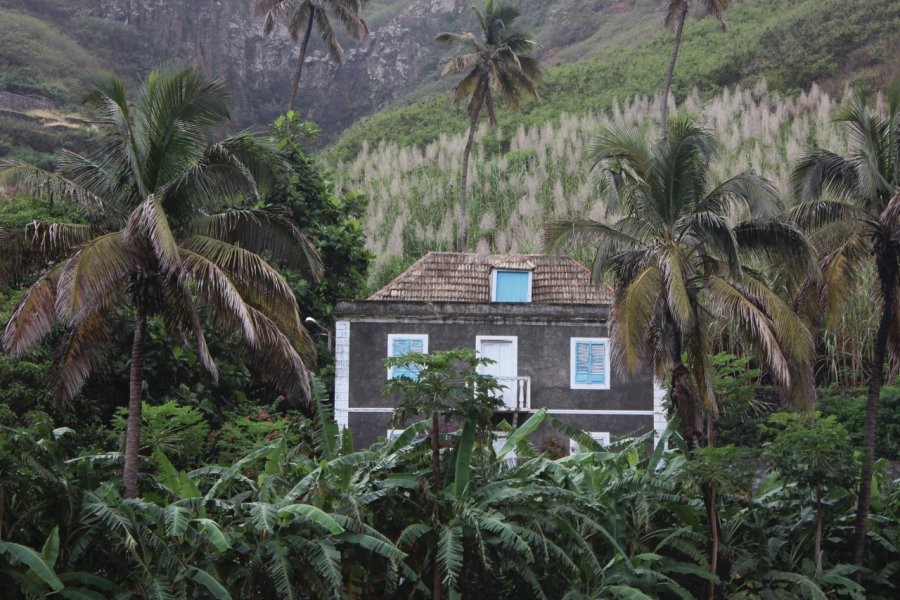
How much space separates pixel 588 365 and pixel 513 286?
2806 millimetres

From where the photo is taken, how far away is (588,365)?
86.9ft

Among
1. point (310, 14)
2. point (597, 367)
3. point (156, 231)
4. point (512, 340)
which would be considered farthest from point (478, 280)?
point (156, 231)

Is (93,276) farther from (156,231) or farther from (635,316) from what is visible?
(635,316)

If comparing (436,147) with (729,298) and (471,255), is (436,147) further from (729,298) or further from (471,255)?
(729,298)

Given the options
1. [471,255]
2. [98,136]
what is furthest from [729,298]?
[471,255]

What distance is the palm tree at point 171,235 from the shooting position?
15.4 m

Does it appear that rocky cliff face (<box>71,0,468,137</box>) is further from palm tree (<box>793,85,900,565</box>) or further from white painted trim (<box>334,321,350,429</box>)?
palm tree (<box>793,85,900,565</box>)

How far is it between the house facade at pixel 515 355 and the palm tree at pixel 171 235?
9.18m

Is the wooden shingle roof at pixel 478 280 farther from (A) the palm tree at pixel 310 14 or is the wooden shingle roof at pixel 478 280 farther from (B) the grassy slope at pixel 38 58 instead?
(B) the grassy slope at pixel 38 58

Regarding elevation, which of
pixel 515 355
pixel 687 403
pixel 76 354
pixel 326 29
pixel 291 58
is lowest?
pixel 687 403

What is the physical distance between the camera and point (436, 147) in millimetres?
54219

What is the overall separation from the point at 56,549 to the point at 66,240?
420cm

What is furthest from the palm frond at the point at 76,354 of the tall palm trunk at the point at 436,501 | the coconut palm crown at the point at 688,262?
the coconut palm crown at the point at 688,262

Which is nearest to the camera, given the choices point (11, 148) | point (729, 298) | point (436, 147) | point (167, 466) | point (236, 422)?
point (167, 466)
